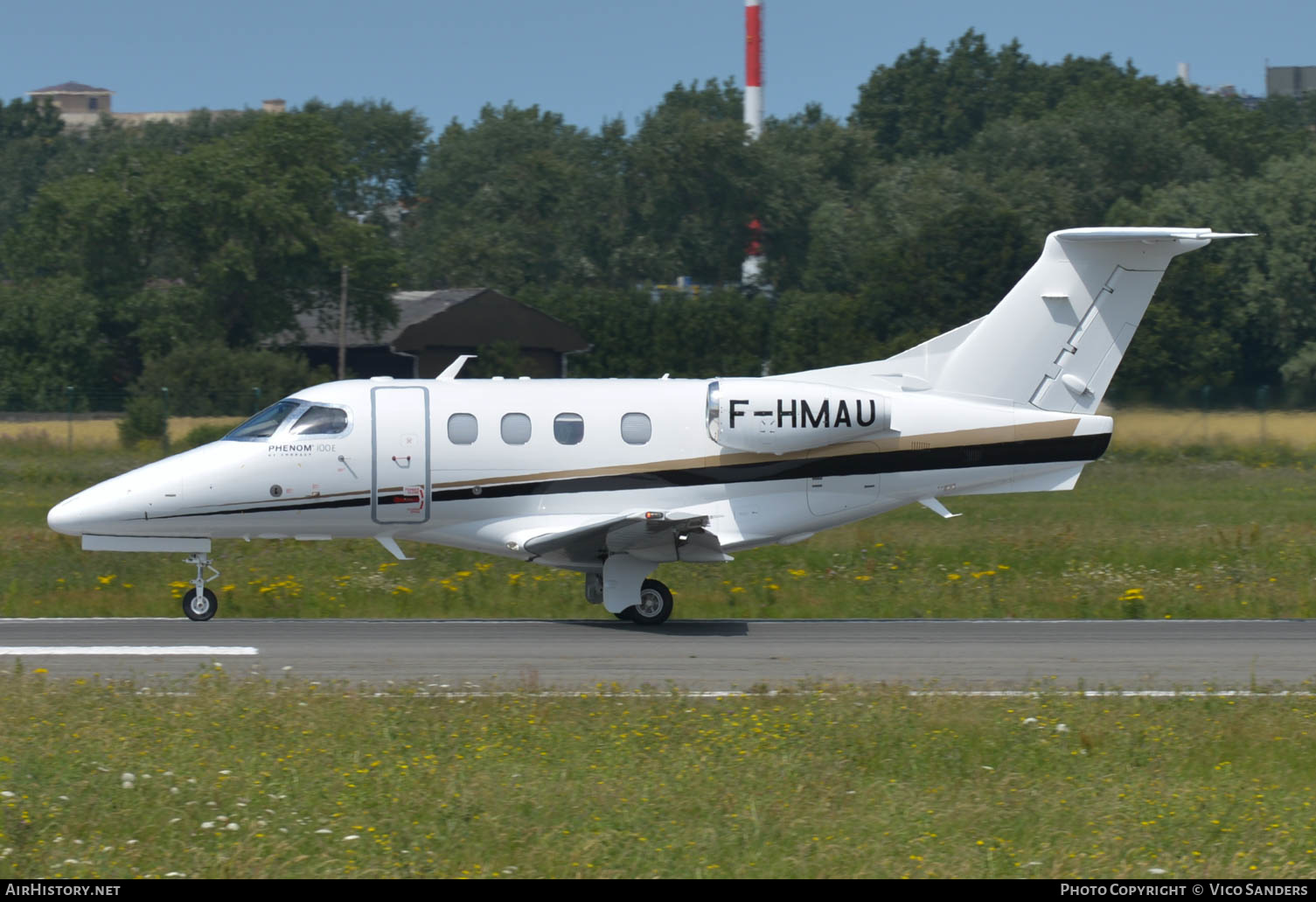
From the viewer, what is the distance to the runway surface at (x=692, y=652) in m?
14.2

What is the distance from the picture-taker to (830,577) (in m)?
21.1

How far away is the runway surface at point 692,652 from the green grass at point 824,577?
2.97 feet

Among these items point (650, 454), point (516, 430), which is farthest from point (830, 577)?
point (516, 430)

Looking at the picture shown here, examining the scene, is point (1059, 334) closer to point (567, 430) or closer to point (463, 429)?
point (567, 430)

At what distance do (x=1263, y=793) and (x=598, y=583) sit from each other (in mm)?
9897

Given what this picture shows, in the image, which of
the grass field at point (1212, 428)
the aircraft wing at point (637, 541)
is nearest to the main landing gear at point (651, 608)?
the aircraft wing at point (637, 541)

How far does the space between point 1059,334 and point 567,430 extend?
5965 millimetres

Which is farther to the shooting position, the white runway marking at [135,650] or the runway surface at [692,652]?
the white runway marking at [135,650]

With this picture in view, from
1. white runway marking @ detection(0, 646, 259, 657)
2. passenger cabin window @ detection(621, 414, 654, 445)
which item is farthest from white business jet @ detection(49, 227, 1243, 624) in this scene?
white runway marking @ detection(0, 646, 259, 657)

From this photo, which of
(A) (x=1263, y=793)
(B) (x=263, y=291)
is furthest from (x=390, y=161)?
(A) (x=1263, y=793)

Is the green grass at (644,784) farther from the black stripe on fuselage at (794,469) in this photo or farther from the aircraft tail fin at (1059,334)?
the aircraft tail fin at (1059,334)

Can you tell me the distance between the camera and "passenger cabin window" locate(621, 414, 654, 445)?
1777 cm

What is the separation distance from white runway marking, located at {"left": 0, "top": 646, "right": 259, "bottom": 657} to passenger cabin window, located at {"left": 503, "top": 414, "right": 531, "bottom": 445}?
12.3ft

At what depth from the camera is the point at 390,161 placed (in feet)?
382
